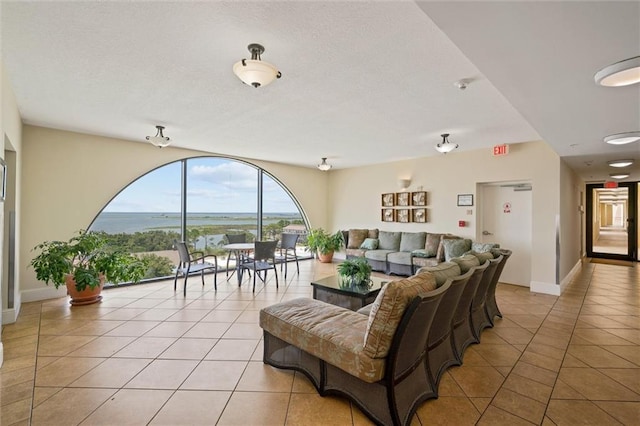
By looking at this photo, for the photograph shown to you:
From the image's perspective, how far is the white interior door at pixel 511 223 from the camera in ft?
16.8

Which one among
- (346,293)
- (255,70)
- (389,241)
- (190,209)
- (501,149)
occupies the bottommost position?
(346,293)

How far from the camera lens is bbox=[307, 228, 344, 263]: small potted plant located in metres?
7.41

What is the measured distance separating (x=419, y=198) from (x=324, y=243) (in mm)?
2582

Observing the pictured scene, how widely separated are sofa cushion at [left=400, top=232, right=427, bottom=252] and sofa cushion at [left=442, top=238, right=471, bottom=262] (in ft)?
2.49

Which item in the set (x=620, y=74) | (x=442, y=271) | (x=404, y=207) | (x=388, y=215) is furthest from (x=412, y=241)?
(x=620, y=74)

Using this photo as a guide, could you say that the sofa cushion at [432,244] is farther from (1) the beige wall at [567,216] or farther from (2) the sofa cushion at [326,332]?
(2) the sofa cushion at [326,332]

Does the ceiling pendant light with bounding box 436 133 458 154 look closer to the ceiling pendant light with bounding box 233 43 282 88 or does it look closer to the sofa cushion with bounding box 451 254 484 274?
the sofa cushion with bounding box 451 254 484 274

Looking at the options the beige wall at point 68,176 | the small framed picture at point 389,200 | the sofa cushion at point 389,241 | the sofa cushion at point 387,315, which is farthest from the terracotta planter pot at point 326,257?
the sofa cushion at point 387,315

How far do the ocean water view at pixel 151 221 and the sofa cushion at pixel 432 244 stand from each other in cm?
415

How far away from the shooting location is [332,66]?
7.82ft

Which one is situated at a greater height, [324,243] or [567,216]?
[567,216]

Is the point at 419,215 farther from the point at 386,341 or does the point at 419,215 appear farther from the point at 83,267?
the point at 83,267

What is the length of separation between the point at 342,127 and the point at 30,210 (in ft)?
15.3

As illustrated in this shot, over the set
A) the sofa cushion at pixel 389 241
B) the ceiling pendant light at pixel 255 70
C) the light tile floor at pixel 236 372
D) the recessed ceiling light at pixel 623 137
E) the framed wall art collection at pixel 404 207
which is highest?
the ceiling pendant light at pixel 255 70
